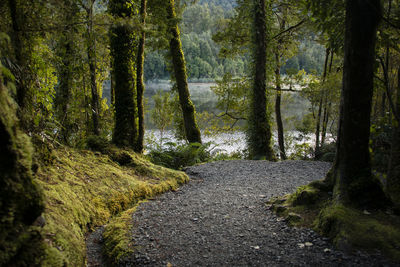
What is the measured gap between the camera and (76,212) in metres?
4.30

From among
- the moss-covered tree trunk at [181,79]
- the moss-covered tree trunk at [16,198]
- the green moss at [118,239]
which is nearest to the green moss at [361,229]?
the green moss at [118,239]

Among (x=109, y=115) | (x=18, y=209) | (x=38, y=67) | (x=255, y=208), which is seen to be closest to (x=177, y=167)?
(x=109, y=115)

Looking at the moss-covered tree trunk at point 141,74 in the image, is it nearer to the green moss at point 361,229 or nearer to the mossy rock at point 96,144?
the mossy rock at point 96,144

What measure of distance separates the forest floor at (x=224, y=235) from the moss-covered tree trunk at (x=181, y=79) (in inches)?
243

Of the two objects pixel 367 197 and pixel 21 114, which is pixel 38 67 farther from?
pixel 367 197

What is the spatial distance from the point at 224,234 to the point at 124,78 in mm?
5337

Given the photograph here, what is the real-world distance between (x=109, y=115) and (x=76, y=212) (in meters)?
7.59

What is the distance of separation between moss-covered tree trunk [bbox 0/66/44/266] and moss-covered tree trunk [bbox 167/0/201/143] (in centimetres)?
1034

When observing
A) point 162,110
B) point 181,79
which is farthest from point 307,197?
point 162,110

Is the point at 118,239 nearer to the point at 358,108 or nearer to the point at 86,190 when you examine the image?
the point at 86,190

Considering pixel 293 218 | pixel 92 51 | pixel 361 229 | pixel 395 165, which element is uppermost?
pixel 92 51

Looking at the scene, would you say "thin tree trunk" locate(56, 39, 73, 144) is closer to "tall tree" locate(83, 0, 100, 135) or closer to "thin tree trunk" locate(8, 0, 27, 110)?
"tall tree" locate(83, 0, 100, 135)

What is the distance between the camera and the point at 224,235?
4.15 metres

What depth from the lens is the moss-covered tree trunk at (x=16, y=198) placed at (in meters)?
2.37
